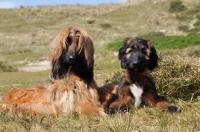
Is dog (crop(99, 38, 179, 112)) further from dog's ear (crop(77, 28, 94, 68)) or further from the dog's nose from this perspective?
the dog's nose

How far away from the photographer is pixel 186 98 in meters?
9.84

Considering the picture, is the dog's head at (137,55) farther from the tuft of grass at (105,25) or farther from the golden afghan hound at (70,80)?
the tuft of grass at (105,25)

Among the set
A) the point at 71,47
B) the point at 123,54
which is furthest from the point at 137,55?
the point at 71,47

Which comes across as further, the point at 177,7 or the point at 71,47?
the point at 177,7

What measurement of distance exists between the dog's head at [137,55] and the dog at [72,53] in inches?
30.9

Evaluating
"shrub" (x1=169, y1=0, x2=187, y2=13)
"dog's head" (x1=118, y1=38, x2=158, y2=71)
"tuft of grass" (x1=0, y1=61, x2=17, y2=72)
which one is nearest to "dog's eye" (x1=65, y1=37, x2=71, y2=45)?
Answer: "dog's head" (x1=118, y1=38, x2=158, y2=71)

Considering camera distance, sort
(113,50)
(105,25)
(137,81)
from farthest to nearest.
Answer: (105,25) → (113,50) → (137,81)

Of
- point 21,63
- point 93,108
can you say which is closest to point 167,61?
point 93,108

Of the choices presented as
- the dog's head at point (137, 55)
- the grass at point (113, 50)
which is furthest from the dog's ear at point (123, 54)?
the grass at point (113, 50)

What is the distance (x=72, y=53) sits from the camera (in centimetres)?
749

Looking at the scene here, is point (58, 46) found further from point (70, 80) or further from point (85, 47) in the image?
point (70, 80)

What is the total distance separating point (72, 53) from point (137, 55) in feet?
4.22

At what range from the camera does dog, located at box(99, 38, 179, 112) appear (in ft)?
26.6

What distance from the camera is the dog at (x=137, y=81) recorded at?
319 inches
